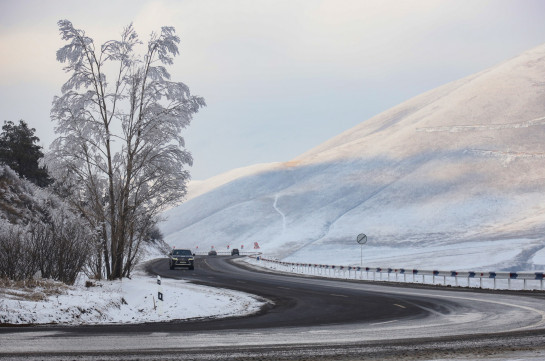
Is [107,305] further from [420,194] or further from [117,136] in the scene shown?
[420,194]

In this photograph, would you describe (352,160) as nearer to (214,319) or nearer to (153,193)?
(153,193)

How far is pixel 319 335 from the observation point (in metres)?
14.2

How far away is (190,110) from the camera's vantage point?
2980cm

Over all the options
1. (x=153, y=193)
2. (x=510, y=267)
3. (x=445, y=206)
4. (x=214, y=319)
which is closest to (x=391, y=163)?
(x=445, y=206)

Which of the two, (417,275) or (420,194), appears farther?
(420,194)

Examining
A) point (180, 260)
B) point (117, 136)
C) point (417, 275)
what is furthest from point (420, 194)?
point (117, 136)

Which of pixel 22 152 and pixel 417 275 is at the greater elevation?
pixel 22 152

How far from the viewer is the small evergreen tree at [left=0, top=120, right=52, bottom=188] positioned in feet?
222

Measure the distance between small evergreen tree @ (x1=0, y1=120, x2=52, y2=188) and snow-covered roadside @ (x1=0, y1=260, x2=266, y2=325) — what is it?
149ft

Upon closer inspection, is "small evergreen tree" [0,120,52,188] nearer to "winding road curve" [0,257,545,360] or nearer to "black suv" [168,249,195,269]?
"black suv" [168,249,195,269]

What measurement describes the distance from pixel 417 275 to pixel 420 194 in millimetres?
82574

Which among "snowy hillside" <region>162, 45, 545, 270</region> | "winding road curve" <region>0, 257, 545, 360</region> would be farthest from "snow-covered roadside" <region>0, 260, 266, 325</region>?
"snowy hillside" <region>162, 45, 545, 270</region>

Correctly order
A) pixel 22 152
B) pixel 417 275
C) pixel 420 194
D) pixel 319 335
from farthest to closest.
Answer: pixel 420 194
pixel 22 152
pixel 417 275
pixel 319 335

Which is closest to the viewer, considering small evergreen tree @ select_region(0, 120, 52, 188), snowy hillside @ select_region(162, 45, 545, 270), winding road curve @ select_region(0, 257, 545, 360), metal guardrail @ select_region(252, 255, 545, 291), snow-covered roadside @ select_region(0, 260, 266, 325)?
winding road curve @ select_region(0, 257, 545, 360)
